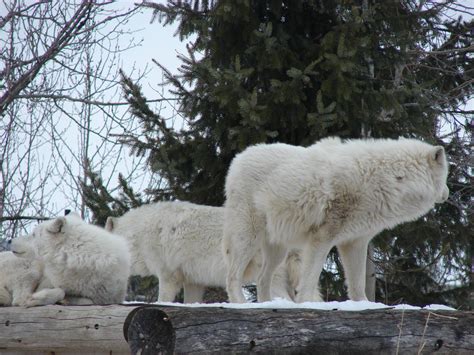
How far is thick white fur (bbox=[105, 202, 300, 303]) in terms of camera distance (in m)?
9.58

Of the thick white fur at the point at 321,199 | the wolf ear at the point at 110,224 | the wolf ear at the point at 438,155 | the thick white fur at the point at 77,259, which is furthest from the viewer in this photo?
the wolf ear at the point at 110,224

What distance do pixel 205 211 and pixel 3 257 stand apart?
158 inches

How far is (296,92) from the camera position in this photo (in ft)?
32.2

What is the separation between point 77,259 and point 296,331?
2.39 metres

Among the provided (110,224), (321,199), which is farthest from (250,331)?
(110,224)

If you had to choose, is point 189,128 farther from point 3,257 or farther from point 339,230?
point 3,257

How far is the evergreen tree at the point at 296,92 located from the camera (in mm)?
9812

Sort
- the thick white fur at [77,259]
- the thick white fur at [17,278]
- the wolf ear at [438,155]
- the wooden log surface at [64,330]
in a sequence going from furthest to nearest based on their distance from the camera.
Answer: the wolf ear at [438,155]
the thick white fur at [77,259]
the thick white fur at [17,278]
the wooden log surface at [64,330]

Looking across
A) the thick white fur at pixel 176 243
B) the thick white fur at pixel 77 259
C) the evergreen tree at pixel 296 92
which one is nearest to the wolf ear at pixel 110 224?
the thick white fur at pixel 176 243

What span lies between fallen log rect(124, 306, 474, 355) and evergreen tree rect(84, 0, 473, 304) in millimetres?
5301

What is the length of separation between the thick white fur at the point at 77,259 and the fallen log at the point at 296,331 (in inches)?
72.2

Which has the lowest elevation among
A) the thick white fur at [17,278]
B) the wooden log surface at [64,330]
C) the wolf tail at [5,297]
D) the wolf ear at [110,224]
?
the wooden log surface at [64,330]

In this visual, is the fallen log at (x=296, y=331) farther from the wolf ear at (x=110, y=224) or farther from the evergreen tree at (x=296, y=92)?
the wolf ear at (x=110, y=224)

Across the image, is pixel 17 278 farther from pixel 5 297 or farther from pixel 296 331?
pixel 296 331
